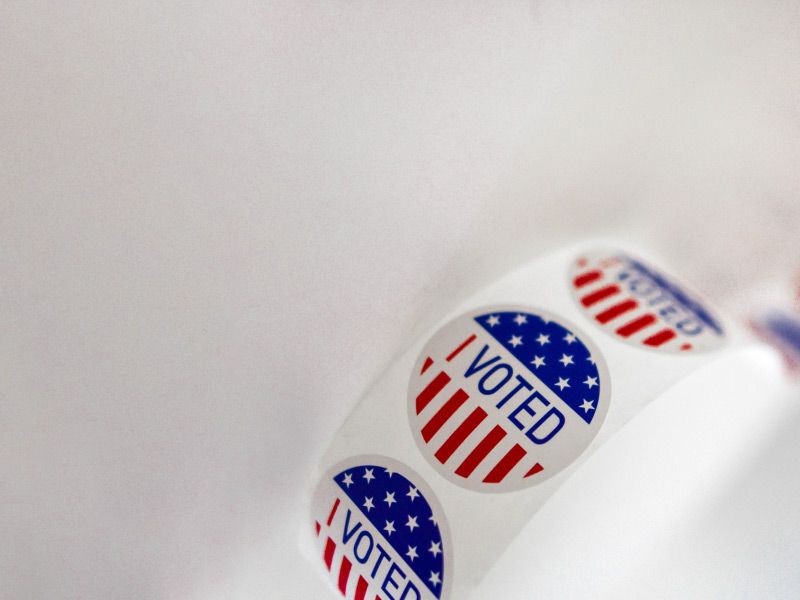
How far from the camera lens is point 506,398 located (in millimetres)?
564

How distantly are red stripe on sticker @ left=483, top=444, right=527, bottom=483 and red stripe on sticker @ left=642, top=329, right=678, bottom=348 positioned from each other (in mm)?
124

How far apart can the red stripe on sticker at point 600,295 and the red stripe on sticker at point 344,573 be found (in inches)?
10.1

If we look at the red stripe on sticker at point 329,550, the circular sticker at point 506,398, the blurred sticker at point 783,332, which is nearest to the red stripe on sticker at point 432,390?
the circular sticker at point 506,398

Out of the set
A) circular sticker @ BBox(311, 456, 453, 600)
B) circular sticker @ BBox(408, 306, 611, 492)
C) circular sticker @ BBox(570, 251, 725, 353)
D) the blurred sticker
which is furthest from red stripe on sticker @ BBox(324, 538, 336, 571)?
the blurred sticker

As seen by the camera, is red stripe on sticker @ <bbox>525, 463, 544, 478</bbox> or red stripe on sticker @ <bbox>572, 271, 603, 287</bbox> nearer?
red stripe on sticker @ <bbox>525, 463, 544, 478</bbox>

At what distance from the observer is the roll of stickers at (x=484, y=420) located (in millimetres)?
539

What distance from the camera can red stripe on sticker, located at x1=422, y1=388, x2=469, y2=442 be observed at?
575 mm

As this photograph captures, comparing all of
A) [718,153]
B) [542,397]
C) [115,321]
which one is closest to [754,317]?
[718,153]

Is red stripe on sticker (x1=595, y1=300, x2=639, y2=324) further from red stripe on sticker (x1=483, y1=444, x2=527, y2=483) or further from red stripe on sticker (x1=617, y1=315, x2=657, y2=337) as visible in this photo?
red stripe on sticker (x1=483, y1=444, x2=527, y2=483)

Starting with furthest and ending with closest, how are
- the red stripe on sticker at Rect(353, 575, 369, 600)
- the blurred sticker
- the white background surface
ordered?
1. the blurred sticker
2. the red stripe on sticker at Rect(353, 575, 369, 600)
3. the white background surface

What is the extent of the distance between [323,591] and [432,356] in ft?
0.65

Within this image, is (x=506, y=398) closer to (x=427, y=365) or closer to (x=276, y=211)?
(x=427, y=365)

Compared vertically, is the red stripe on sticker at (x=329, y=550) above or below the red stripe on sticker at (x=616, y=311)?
below

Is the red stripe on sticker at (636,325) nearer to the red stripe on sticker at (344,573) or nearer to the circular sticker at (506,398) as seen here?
the circular sticker at (506,398)
